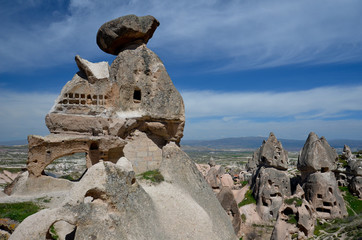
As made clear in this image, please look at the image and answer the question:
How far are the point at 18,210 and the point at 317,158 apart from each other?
655 inches

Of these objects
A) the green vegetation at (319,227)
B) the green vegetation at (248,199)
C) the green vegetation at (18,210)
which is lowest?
the green vegetation at (319,227)

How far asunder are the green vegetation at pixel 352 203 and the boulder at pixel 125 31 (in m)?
16.2

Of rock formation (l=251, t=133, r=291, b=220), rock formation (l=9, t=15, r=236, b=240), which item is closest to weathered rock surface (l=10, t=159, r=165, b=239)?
rock formation (l=9, t=15, r=236, b=240)

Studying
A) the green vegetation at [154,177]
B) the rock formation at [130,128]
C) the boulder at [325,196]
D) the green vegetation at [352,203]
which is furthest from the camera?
the green vegetation at [352,203]

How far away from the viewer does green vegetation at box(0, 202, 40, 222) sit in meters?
7.32

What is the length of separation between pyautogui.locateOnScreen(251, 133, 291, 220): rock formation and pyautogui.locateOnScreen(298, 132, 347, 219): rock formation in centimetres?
132

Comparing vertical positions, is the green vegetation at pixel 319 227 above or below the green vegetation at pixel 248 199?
below

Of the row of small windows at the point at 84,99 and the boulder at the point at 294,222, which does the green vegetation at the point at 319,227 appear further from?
the row of small windows at the point at 84,99

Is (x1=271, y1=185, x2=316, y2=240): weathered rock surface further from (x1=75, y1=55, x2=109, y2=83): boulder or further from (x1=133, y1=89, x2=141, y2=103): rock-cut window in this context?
(x1=75, y1=55, x2=109, y2=83): boulder

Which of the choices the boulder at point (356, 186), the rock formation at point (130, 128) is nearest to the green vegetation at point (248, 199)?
the boulder at point (356, 186)

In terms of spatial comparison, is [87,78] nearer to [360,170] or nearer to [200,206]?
[200,206]

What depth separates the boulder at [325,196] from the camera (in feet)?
55.4

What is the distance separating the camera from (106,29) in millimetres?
10469

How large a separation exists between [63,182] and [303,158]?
1496 cm
